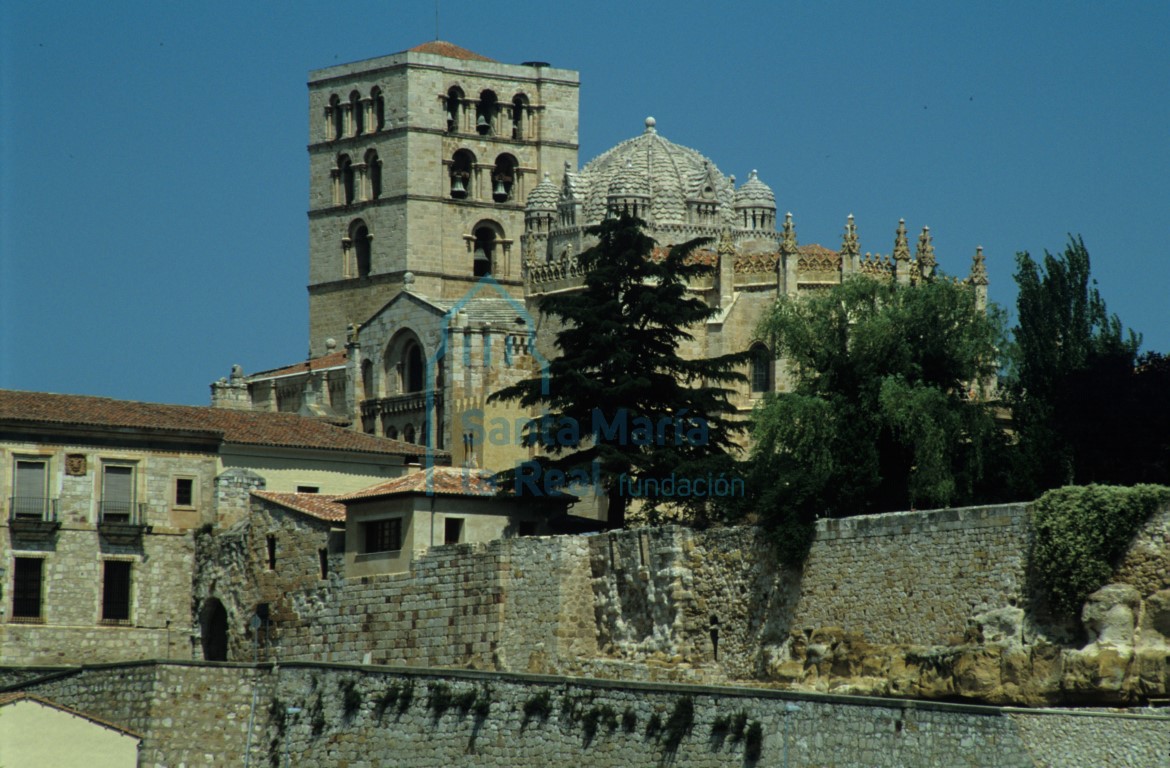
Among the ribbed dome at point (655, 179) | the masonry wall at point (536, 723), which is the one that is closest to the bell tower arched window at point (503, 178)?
the ribbed dome at point (655, 179)

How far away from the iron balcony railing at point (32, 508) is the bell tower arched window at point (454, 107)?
44.8m

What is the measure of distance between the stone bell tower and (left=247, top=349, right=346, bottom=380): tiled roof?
250 inches

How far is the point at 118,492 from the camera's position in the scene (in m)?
57.8

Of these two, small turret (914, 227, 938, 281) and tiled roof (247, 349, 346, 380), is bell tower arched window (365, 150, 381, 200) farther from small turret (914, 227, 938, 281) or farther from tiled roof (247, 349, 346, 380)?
small turret (914, 227, 938, 281)

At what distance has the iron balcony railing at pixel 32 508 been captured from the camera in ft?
Answer: 185

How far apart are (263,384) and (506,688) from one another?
50.7 metres

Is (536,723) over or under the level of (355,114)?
under

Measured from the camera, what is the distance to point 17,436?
56750 mm

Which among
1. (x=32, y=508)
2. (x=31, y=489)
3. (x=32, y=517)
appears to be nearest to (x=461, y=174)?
(x=31, y=489)

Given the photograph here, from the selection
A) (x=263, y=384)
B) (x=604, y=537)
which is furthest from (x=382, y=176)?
(x=604, y=537)

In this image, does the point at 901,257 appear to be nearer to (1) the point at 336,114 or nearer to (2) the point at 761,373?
(2) the point at 761,373

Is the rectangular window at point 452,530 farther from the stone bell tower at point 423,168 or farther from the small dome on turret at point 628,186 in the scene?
the stone bell tower at point 423,168

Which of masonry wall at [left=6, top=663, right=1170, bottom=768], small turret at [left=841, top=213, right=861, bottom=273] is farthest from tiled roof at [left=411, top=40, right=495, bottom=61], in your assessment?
masonry wall at [left=6, top=663, right=1170, bottom=768]

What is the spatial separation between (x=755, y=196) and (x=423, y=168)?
1684cm
